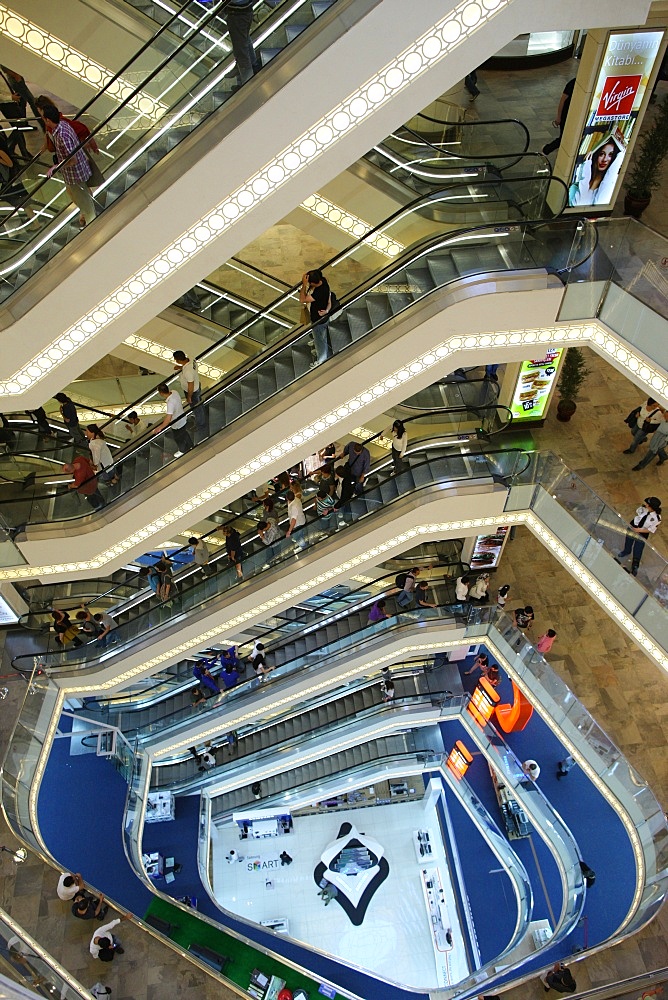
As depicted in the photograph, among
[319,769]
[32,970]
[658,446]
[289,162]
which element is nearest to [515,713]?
[658,446]

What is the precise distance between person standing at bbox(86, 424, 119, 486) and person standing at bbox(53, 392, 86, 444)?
690mm

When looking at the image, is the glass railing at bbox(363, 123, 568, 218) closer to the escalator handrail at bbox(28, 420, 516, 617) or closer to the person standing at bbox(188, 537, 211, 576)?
the escalator handrail at bbox(28, 420, 516, 617)

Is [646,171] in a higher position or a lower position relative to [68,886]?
higher

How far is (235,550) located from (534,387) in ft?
17.9

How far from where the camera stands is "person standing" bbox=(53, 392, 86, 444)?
11039 millimetres

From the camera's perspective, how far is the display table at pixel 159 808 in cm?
1783

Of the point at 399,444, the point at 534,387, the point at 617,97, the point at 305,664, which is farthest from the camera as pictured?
the point at 305,664

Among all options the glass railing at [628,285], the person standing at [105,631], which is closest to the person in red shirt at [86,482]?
the person standing at [105,631]

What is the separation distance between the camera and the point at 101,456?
1055cm

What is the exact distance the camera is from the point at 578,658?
13.2 meters

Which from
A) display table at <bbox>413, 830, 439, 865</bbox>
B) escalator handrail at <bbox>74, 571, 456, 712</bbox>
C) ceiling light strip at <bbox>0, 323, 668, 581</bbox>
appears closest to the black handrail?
ceiling light strip at <bbox>0, 323, 668, 581</bbox>

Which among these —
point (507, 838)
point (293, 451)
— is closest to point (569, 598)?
point (507, 838)

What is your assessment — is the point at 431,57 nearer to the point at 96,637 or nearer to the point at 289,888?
the point at 96,637

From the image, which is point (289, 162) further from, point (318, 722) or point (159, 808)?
point (159, 808)
